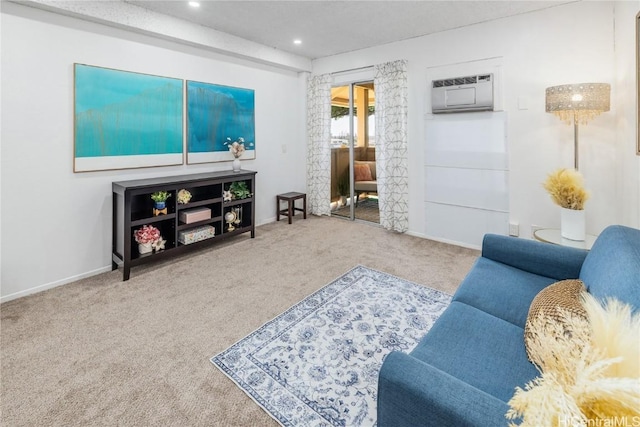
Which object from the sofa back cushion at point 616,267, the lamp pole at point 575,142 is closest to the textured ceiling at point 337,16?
the lamp pole at point 575,142

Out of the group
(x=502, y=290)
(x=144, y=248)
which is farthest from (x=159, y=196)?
(x=502, y=290)

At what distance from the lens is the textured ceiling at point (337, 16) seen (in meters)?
3.30

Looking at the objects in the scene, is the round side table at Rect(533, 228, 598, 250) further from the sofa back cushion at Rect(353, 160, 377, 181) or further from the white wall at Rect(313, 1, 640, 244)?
the sofa back cushion at Rect(353, 160, 377, 181)

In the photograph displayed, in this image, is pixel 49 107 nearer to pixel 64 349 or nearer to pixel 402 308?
pixel 64 349

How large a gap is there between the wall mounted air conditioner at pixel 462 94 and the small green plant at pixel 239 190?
2654 mm

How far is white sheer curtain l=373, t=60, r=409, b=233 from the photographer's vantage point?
14.6 ft

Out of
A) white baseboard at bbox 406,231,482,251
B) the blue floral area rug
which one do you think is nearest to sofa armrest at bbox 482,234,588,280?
the blue floral area rug

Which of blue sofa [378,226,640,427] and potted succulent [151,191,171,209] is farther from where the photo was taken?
potted succulent [151,191,171,209]

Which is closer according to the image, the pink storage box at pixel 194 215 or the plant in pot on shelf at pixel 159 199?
the plant in pot on shelf at pixel 159 199

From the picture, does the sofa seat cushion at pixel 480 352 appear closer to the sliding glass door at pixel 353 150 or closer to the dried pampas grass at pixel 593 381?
the dried pampas grass at pixel 593 381

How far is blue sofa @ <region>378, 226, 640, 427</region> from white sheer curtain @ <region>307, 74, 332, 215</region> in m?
3.53

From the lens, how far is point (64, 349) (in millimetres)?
2096

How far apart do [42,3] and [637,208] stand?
5.02m

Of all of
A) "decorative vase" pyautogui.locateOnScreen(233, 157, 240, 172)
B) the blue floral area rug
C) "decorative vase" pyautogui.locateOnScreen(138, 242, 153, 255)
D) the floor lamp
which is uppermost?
the floor lamp
